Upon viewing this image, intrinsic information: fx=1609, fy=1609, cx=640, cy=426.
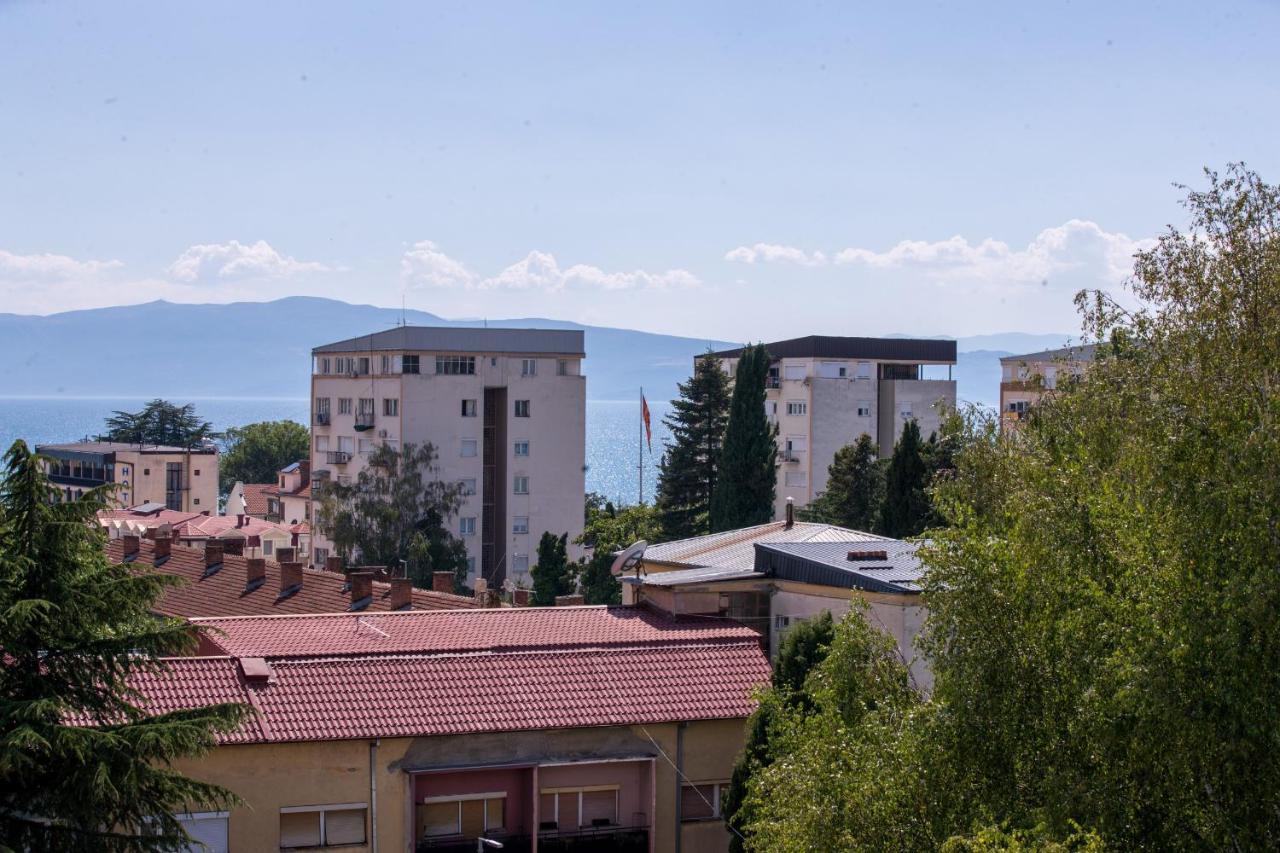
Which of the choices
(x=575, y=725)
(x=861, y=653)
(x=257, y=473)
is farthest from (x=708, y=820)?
(x=257, y=473)

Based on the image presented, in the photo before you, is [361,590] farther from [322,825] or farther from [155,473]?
[155,473]

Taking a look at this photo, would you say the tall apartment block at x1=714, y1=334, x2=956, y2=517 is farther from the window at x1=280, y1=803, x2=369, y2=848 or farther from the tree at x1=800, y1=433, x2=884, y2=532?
the window at x1=280, y1=803, x2=369, y2=848

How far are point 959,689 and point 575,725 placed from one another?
20.4 feet

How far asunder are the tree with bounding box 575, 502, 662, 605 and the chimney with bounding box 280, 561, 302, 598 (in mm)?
13382

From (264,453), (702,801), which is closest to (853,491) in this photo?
(702,801)

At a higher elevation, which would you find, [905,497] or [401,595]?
[905,497]

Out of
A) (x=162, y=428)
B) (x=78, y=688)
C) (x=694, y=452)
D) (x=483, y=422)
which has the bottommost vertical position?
(x=78, y=688)

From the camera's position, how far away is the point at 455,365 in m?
74.1

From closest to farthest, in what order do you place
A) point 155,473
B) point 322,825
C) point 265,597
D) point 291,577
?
1. point 322,825
2. point 265,597
3. point 291,577
4. point 155,473

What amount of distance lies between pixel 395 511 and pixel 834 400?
96.6 feet

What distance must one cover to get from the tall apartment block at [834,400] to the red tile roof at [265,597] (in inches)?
2026

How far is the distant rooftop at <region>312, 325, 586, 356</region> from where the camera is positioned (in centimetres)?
7344

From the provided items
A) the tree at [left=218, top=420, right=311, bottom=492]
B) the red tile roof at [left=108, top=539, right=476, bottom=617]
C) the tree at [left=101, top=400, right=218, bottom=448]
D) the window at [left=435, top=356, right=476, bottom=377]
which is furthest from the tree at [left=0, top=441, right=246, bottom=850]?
the tree at [left=101, top=400, right=218, bottom=448]

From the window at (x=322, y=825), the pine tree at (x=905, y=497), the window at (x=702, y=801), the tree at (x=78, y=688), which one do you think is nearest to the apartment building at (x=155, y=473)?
the pine tree at (x=905, y=497)
